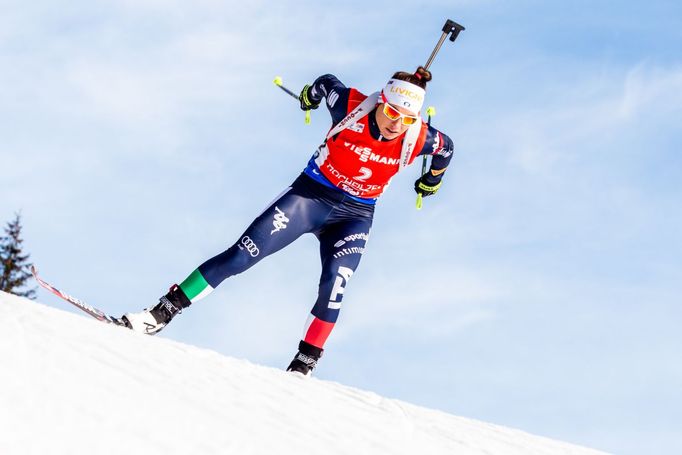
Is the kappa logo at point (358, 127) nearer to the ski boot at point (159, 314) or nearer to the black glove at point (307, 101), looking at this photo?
the black glove at point (307, 101)

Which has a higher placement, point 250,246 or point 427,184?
point 427,184

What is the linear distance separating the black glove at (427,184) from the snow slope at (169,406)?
2868mm

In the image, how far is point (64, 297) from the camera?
251 inches

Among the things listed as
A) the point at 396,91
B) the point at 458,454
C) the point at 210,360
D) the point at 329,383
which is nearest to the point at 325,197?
the point at 396,91

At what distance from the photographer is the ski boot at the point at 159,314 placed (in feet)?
21.2

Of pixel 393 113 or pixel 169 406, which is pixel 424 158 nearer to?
pixel 393 113

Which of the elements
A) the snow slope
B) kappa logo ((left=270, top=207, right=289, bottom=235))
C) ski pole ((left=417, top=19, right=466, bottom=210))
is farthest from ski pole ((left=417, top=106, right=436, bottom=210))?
the snow slope

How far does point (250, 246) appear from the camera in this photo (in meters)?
6.71

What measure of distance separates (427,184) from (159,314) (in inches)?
103

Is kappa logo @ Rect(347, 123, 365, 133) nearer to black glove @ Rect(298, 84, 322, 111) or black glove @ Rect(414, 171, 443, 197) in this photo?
black glove @ Rect(298, 84, 322, 111)

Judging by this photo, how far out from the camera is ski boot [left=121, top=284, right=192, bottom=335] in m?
6.48

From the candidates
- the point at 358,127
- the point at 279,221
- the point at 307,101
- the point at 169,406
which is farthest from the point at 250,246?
the point at 169,406

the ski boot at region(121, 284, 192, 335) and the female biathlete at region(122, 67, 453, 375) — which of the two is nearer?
the ski boot at region(121, 284, 192, 335)

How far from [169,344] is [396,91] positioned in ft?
9.48
